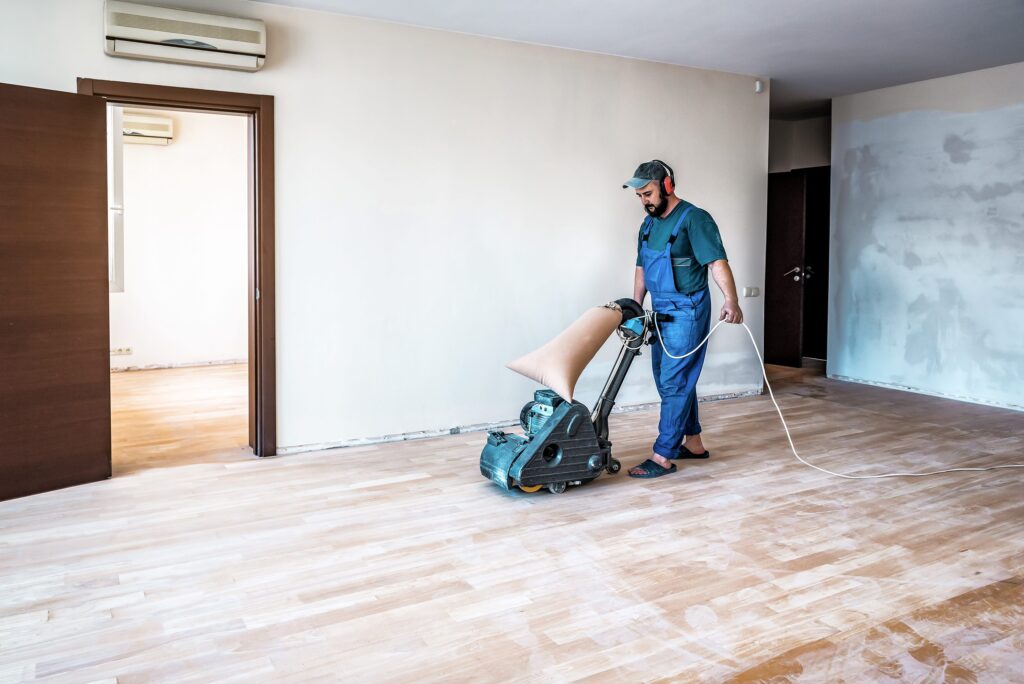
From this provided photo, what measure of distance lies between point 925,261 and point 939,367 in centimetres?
87

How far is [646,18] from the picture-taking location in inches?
178

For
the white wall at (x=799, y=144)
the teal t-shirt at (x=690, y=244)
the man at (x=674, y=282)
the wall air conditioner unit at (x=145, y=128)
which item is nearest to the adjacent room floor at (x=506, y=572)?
the man at (x=674, y=282)

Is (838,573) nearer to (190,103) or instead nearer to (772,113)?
(190,103)

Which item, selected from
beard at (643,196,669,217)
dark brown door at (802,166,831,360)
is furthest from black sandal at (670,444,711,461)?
dark brown door at (802,166,831,360)

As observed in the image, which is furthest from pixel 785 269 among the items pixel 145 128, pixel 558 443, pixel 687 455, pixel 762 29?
pixel 145 128

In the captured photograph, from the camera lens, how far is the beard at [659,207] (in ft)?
12.8

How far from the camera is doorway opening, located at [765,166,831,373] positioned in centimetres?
764

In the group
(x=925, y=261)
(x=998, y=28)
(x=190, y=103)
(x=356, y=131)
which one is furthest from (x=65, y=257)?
(x=925, y=261)

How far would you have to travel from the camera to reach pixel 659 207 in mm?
3908

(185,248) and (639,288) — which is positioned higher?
(185,248)

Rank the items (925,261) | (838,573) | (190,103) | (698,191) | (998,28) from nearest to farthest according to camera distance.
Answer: (838,573), (190,103), (998,28), (698,191), (925,261)

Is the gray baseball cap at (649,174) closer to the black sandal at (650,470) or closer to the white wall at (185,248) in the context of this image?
the black sandal at (650,470)

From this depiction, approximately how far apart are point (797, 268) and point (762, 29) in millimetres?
3365

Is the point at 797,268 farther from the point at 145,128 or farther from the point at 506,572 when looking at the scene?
the point at 145,128
